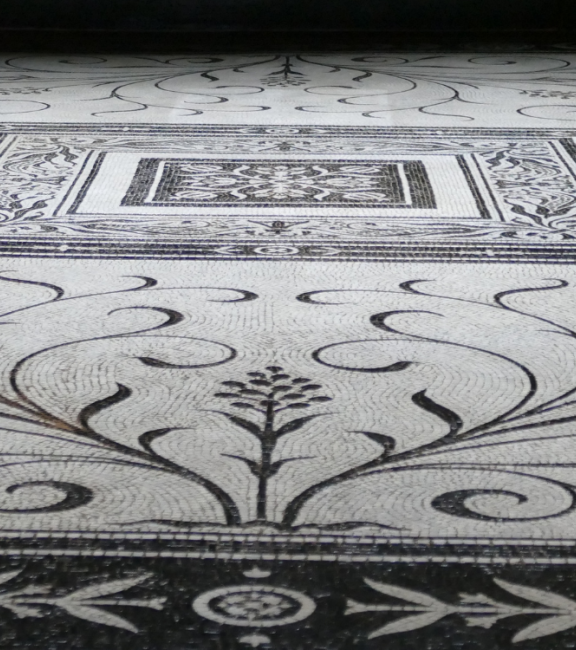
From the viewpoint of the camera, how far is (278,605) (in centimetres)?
89

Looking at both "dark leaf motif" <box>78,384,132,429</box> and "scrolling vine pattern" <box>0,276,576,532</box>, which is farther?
"dark leaf motif" <box>78,384,132,429</box>

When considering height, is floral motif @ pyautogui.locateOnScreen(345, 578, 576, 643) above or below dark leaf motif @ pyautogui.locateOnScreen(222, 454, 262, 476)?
below

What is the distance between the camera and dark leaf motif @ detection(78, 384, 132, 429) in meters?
1.22

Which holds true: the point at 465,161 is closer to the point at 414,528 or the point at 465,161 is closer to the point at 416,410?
the point at 416,410

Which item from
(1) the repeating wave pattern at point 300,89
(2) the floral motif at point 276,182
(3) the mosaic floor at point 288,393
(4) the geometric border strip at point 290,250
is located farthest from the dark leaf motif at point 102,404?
(1) the repeating wave pattern at point 300,89

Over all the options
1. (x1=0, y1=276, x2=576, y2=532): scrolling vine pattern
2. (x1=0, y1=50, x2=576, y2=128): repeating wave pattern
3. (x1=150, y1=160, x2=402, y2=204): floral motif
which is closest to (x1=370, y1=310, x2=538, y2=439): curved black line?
(x1=0, y1=276, x2=576, y2=532): scrolling vine pattern

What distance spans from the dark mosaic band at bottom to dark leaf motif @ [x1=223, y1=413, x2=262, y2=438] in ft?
0.87

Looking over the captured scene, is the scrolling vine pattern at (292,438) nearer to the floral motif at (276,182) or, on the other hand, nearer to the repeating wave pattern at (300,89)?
the floral motif at (276,182)

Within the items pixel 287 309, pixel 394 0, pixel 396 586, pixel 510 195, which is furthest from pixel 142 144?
pixel 394 0

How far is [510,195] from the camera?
7.47 feet

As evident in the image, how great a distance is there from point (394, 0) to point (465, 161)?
2651 millimetres

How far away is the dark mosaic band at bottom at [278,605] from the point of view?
841 mm

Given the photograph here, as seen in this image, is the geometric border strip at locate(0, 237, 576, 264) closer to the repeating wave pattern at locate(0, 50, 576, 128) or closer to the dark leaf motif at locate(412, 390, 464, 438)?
the dark leaf motif at locate(412, 390, 464, 438)

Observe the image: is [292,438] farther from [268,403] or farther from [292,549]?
[292,549]
